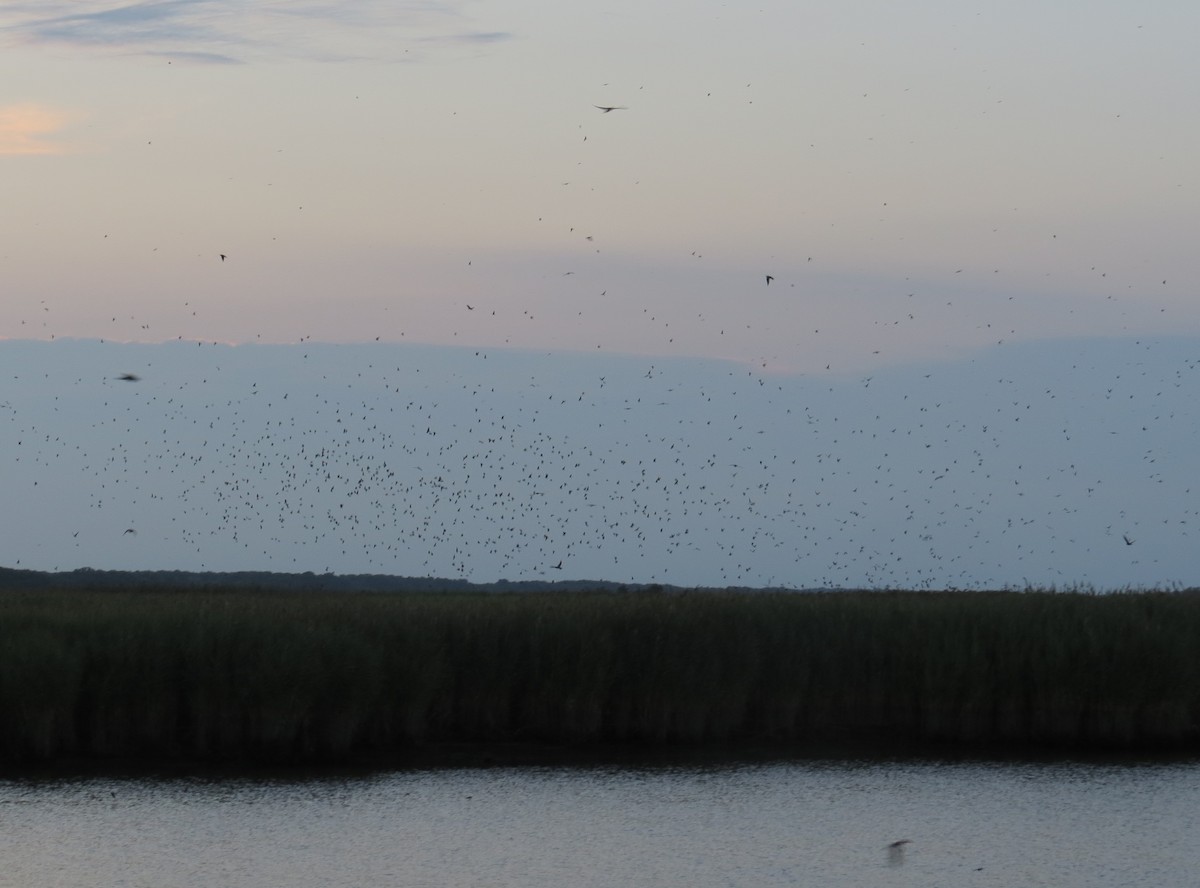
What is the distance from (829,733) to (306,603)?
740 centimetres

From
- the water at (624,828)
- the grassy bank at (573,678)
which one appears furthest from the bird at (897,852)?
the grassy bank at (573,678)

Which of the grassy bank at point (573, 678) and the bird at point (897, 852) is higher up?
the grassy bank at point (573, 678)

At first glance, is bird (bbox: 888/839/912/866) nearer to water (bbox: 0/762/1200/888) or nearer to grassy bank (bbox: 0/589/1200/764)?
water (bbox: 0/762/1200/888)

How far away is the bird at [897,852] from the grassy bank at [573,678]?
4759 mm

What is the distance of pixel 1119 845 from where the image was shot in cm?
1295

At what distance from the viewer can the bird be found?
12.4 m

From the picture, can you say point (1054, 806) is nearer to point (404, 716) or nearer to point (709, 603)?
point (709, 603)

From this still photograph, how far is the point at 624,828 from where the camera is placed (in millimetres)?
13547

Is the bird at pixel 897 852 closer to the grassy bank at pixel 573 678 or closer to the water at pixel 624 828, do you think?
the water at pixel 624 828

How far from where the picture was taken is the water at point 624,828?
39.0ft

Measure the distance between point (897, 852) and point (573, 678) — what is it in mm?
5581

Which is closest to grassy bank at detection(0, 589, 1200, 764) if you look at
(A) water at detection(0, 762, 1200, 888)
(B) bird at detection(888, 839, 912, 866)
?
(A) water at detection(0, 762, 1200, 888)

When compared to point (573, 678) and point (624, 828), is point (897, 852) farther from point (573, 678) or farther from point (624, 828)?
point (573, 678)

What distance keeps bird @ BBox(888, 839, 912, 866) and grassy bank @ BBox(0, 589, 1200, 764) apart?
476 centimetres
